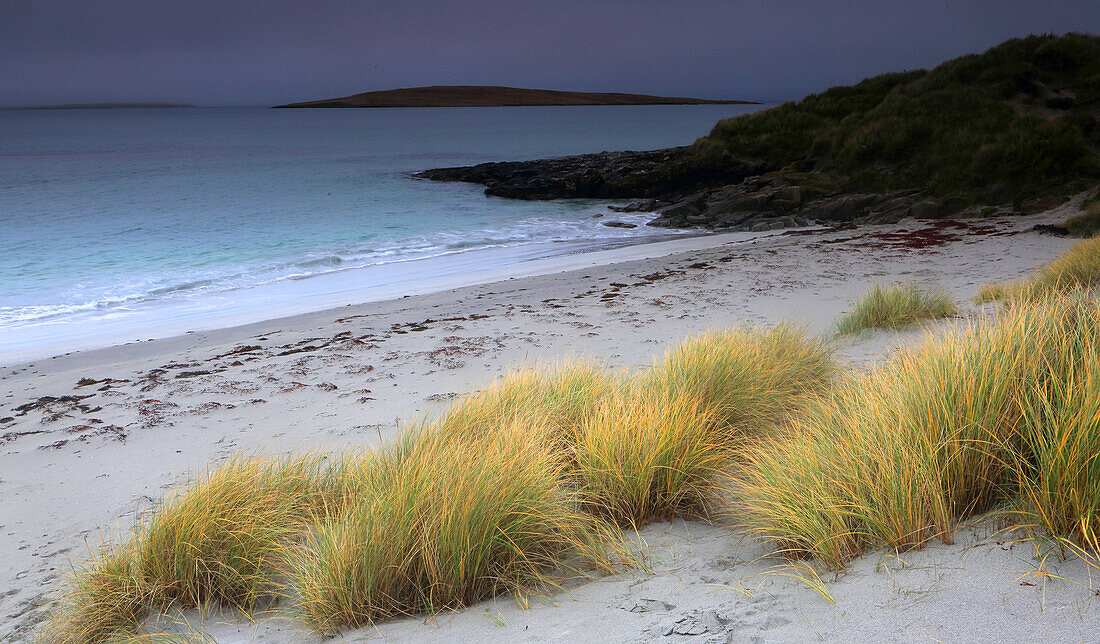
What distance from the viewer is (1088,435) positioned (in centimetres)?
198

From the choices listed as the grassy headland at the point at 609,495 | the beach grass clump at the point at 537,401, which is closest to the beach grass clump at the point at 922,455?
the grassy headland at the point at 609,495

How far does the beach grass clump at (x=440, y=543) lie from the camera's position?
2.33m

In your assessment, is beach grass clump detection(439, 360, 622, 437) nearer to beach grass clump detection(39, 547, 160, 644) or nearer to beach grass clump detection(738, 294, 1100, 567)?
beach grass clump detection(738, 294, 1100, 567)

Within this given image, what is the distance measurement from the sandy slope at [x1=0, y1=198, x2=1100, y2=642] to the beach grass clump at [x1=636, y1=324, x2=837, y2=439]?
960 millimetres

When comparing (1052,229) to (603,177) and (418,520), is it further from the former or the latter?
(603,177)

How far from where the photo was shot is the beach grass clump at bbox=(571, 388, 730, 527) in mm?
2926

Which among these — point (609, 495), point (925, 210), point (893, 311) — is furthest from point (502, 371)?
point (925, 210)

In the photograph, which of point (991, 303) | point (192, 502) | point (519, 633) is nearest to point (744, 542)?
point (519, 633)

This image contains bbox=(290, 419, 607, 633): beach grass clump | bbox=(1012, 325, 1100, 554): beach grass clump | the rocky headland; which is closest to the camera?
bbox=(1012, 325, 1100, 554): beach grass clump

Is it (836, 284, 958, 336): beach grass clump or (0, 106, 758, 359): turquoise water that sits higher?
(0, 106, 758, 359): turquoise water

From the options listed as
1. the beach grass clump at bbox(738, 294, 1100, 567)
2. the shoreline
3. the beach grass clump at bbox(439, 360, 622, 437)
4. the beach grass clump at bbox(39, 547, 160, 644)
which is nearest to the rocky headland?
the shoreline

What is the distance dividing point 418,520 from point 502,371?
3657mm

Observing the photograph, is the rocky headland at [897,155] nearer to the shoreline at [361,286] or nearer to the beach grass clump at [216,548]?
the shoreline at [361,286]

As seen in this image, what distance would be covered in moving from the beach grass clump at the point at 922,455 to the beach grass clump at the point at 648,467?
0.26 m
